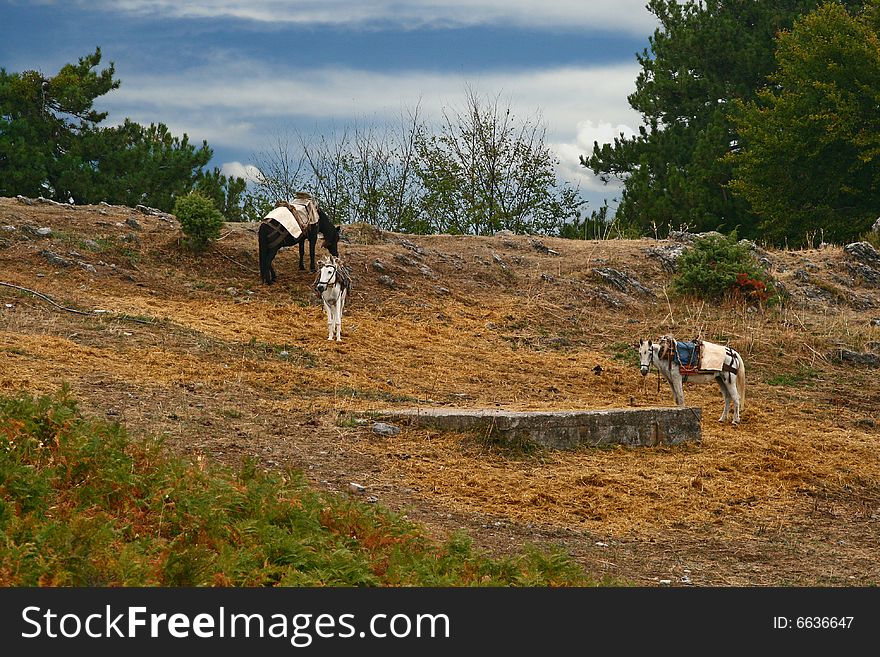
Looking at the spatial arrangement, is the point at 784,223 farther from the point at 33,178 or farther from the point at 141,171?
the point at 33,178

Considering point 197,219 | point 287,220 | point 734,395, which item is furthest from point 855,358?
point 197,219

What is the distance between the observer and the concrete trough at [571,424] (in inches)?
410

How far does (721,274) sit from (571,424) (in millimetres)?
10392

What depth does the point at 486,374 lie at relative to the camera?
14578 millimetres

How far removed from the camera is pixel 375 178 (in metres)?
35.5

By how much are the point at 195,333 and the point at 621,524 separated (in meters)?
7.65

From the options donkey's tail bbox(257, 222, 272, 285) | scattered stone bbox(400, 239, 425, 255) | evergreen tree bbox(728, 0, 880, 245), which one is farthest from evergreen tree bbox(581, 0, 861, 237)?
donkey's tail bbox(257, 222, 272, 285)

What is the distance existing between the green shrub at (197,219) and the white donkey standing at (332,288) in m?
4.78

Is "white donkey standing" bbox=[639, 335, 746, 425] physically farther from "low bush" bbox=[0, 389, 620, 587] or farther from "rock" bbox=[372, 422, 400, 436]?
"low bush" bbox=[0, 389, 620, 587]

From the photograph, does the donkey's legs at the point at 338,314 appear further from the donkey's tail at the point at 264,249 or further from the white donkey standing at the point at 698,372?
the white donkey standing at the point at 698,372

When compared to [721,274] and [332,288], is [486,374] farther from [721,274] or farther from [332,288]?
[721,274]

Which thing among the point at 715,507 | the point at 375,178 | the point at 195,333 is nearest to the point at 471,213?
the point at 375,178

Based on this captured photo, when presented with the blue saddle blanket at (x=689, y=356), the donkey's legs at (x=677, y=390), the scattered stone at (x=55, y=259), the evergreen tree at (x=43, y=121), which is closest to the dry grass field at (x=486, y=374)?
the scattered stone at (x=55, y=259)

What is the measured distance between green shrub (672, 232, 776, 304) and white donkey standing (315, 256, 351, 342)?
790 cm
